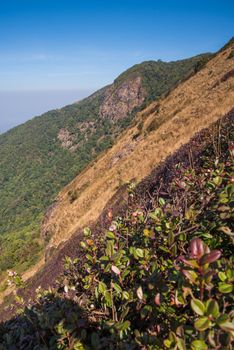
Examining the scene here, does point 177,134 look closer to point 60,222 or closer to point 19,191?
point 60,222

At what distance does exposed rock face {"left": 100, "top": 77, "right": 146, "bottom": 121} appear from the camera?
356ft

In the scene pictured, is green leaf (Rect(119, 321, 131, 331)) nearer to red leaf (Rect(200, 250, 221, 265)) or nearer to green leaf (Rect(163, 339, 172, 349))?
green leaf (Rect(163, 339, 172, 349))

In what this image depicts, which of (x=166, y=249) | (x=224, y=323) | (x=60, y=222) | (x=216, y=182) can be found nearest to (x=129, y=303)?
(x=166, y=249)

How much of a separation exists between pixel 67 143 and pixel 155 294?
394 feet

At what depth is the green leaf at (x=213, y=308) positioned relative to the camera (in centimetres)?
121

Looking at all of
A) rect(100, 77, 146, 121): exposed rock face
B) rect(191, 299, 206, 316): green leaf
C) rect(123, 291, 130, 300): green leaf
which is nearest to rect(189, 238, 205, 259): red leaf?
rect(191, 299, 206, 316): green leaf

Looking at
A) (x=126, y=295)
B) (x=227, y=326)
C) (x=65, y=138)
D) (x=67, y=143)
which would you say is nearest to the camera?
(x=227, y=326)

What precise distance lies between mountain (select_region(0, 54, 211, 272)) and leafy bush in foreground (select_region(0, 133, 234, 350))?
8005 centimetres

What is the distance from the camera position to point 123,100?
372 ft

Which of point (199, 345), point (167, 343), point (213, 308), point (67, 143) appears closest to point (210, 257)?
point (213, 308)

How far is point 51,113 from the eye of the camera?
16012 cm

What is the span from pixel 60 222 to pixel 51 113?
464 ft

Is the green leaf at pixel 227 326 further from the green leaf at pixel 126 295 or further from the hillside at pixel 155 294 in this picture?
the green leaf at pixel 126 295

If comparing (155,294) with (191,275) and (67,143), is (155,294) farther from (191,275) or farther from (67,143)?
(67,143)
